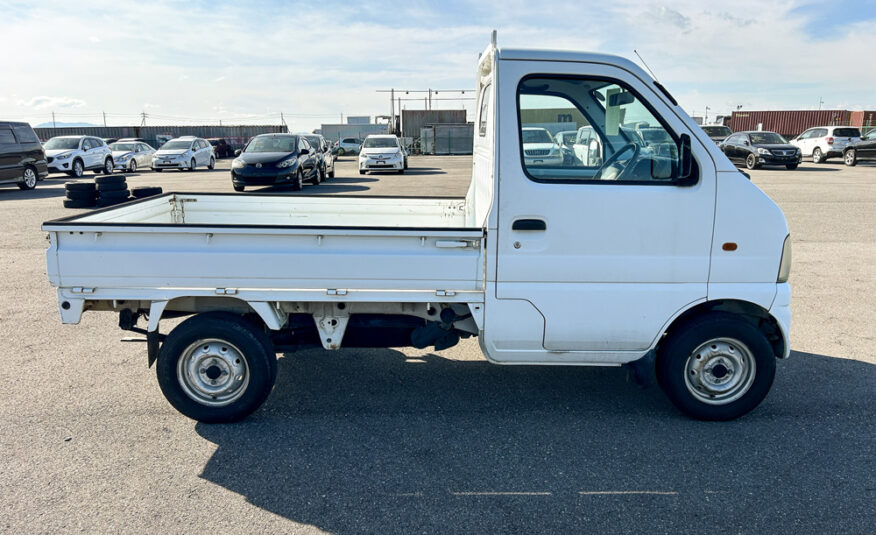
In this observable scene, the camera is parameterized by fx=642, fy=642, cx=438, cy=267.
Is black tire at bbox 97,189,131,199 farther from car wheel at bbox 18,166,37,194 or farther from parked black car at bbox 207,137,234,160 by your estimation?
parked black car at bbox 207,137,234,160

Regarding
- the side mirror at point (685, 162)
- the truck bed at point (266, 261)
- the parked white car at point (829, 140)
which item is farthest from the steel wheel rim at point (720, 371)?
the parked white car at point (829, 140)

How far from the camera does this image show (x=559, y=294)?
399 cm

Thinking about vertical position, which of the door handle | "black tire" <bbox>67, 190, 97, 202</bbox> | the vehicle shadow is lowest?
the vehicle shadow

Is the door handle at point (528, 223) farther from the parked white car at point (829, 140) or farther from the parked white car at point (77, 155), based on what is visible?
the parked white car at point (829, 140)

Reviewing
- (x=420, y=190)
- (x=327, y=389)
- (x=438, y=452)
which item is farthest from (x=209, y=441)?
(x=420, y=190)


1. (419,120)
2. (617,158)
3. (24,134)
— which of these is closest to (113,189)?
(24,134)

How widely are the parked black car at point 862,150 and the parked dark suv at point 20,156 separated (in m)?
31.8

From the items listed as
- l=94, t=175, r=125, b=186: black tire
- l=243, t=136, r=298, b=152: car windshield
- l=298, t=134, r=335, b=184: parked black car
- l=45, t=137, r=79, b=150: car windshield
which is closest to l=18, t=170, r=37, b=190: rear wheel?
l=45, t=137, r=79, b=150: car windshield

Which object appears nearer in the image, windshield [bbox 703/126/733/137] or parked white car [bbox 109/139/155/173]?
parked white car [bbox 109/139/155/173]

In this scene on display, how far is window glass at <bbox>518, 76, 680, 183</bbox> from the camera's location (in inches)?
155

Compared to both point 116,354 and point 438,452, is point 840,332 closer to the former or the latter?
point 438,452

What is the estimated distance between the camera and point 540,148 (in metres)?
3.99

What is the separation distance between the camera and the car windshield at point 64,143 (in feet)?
80.4

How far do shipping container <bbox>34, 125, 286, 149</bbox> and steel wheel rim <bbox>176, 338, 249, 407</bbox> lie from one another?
47941mm
